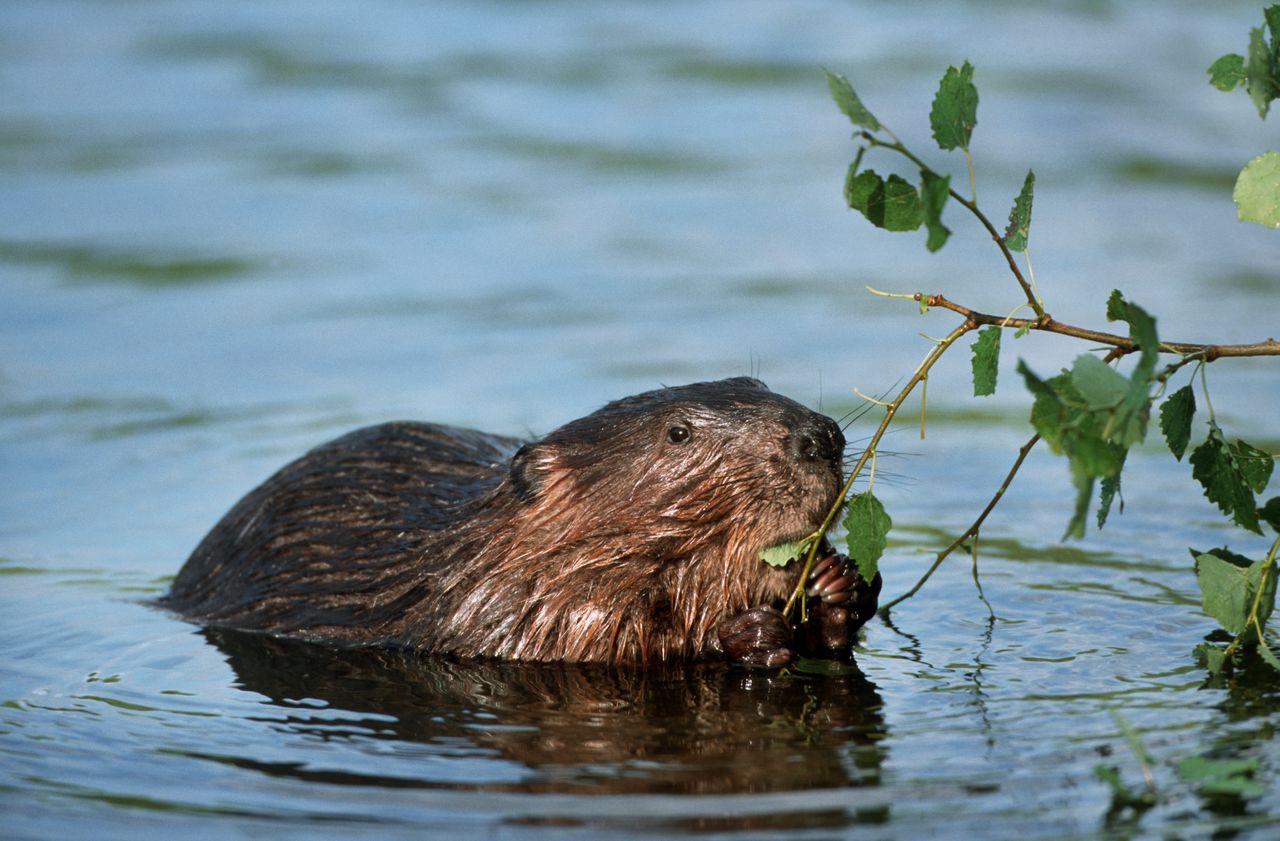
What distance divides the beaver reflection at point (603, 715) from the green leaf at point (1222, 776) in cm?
79

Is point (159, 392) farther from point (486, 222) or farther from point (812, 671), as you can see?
point (812, 671)

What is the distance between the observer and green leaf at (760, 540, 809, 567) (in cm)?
591

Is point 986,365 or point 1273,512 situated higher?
point 986,365

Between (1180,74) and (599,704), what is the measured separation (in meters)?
13.2

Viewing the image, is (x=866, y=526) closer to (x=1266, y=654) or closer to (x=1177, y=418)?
(x=1177, y=418)

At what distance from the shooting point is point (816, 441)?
5848mm

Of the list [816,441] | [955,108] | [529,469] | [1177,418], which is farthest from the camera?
[529,469]

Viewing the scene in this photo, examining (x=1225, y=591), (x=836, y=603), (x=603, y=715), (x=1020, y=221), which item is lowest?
(x=603, y=715)

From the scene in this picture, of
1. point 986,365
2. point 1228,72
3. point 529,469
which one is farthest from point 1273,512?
point 529,469

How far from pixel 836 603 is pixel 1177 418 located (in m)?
1.23

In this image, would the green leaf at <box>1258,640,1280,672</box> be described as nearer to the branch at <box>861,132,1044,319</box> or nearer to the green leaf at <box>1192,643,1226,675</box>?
the green leaf at <box>1192,643,1226,675</box>

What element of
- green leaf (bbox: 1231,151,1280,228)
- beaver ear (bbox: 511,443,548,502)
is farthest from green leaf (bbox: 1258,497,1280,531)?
beaver ear (bbox: 511,443,548,502)

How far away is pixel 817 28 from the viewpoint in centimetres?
1895

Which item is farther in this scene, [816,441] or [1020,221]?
[816,441]
